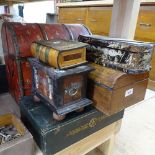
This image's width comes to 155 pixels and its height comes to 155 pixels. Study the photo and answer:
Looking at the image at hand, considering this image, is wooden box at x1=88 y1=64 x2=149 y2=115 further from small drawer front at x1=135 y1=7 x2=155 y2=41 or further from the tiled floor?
small drawer front at x1=135 y1=7 x2=155 y2=41

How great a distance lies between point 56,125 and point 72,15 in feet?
5.19

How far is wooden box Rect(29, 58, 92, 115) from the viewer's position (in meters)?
0.55

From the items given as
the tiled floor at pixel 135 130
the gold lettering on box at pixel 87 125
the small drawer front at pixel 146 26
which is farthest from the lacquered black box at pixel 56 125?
the small drawer front at pixel 146 26

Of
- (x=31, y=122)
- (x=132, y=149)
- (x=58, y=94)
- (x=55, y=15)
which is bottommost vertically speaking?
(x=132, y=149)

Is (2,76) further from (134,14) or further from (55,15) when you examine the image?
(55,15)

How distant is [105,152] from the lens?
878 millimetres

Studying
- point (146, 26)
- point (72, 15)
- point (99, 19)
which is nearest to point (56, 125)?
point (146, 26)

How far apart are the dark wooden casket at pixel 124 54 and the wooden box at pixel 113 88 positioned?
0.03 metres

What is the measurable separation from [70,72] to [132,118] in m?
0.82

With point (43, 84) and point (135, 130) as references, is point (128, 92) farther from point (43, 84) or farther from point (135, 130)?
point (135, 130)

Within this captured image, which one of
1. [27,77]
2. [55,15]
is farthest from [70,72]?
[55,15]

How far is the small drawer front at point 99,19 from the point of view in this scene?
160 cm

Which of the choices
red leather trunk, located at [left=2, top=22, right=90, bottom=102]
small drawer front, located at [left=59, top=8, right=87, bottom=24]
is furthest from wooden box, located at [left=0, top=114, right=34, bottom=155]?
small drawer front, located at [left=59, top=8, right=87, bottom=24]

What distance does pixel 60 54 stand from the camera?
1.71 feet
